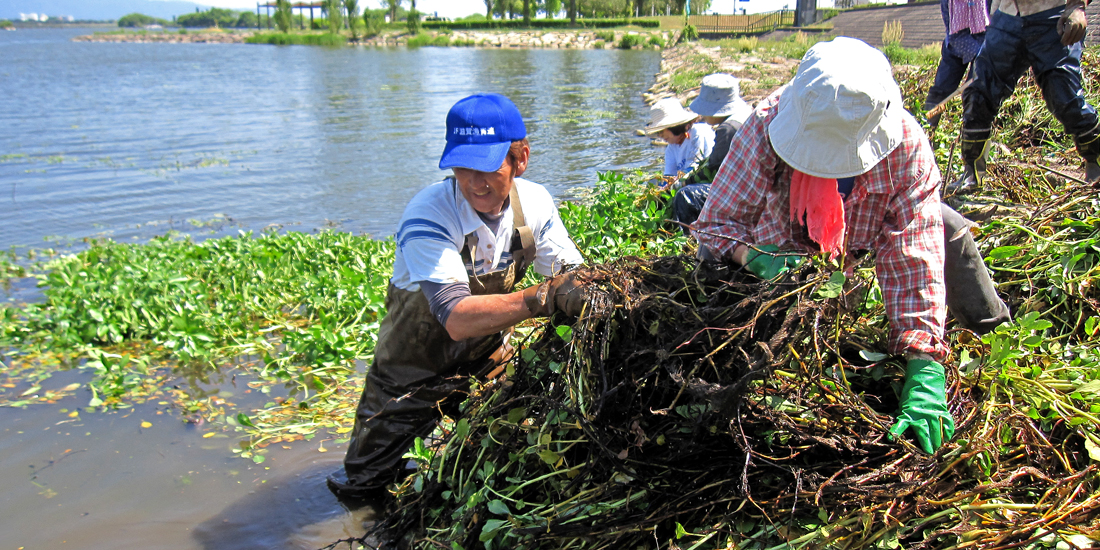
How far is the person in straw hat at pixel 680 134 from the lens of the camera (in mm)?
6046

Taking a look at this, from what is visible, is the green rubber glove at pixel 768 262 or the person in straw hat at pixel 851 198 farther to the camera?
the green rubber glove at pixel 768 262

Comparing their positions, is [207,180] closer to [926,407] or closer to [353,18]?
[926,407]

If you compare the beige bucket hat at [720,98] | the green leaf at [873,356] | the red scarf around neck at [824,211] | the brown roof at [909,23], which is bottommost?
the green leaf at [873,356]

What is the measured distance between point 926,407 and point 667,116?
4601 mm

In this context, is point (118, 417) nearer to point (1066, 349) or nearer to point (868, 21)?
point (1066, 349)

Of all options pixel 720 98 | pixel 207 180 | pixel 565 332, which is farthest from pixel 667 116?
pixel 207 180

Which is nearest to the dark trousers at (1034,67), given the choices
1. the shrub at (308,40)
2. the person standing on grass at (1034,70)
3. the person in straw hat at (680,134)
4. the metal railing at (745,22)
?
the person standing on grass at (1034,70)

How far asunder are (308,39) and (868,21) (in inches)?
2045

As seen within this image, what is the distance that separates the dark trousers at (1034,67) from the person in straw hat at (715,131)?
1.42 m

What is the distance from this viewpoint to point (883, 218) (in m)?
2.10

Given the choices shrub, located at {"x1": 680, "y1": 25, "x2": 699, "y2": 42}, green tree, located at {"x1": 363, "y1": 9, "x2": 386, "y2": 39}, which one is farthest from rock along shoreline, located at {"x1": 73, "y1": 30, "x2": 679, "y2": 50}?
shrub, located at {"x1": 680, "y1": 25, "x2": 699, "y2": 42}

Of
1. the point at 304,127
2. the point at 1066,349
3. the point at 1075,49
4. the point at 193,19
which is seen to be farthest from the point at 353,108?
the point at 193,19

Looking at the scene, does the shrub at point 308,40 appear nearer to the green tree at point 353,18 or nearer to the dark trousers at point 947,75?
the green tree at point 353,18

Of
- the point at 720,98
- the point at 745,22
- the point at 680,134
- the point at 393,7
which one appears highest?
the point at 393,7
